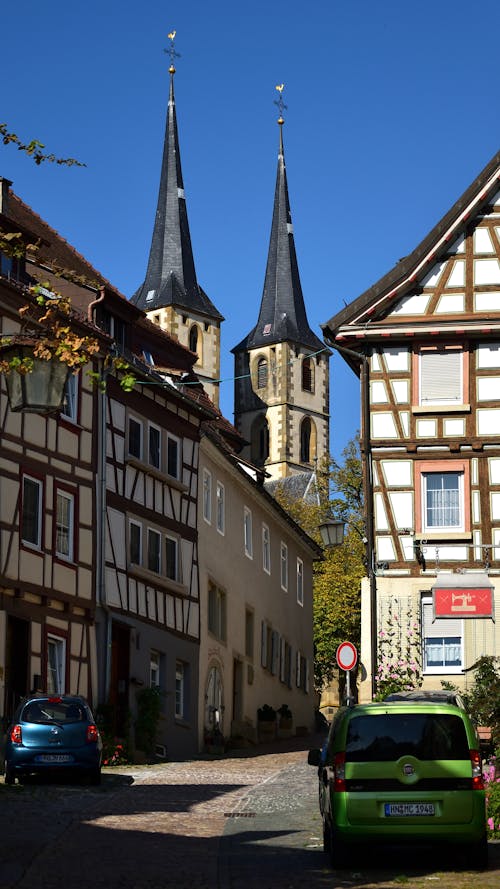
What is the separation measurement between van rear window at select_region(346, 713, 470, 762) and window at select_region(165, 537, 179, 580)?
24.0 meters

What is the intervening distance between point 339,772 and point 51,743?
10411 mm

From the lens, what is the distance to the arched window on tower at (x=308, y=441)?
139 meters

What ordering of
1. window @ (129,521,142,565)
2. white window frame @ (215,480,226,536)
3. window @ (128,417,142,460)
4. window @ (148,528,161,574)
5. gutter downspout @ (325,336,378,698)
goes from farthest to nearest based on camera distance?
white window frame @ (215,480,226,536), window @ (148,528,161,574), window @ (128,417,142,460), window @ (129,521,142,565), gutter downspout @ (325,336,378,698)

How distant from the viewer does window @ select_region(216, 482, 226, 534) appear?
43625 millimetres

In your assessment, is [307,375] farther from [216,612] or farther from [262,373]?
[216,612]

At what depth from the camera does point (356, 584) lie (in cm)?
6328

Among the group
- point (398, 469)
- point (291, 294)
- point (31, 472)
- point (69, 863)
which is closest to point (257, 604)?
point (398, 469)

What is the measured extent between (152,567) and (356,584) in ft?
84.9

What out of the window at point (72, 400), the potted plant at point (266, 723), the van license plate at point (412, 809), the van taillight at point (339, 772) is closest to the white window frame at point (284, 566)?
the potted plant at point (266, 723)

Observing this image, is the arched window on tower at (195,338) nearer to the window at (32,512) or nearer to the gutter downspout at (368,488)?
the gutter downspout at (368,488)

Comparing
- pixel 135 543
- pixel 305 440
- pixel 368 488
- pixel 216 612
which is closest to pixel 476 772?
pixel 368 488

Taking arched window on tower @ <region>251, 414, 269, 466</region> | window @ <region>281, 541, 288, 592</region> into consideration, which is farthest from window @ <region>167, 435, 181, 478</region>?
arched window on tower @ <region>251, 414, 269, 466</region>

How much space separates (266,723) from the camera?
46.2 meters

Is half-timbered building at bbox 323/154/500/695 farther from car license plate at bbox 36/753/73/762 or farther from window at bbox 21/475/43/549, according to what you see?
car license plate at bbox 36/753/73/762
